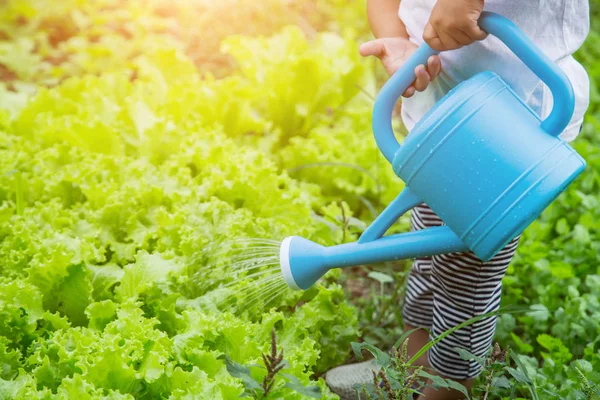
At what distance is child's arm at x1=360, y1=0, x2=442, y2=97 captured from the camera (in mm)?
1512

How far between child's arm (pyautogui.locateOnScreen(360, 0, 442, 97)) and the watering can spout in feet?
1.02

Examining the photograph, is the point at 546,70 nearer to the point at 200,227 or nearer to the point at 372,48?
the point at 372,48

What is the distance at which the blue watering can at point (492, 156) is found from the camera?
4.44 feet

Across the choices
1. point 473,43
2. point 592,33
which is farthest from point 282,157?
point 592,33

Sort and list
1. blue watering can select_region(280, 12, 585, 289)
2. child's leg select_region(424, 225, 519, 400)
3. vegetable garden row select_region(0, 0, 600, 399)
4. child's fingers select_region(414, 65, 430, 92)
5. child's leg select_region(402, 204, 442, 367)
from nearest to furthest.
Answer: blue watering can select_region(280, 12, 585, 289) < child's fingers select_region(414, 65, 430, 92) < vegetable garden row select_region(0, 0, 600, 399) < child's leg select_region(424, 225, 519, 400) < child's leg select_region(402, 204, 442, 367)

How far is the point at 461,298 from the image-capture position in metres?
1.86

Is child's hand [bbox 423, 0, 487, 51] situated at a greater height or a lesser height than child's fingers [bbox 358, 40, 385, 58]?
greater

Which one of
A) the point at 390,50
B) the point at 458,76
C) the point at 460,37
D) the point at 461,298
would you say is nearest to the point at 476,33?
the point at 460,37

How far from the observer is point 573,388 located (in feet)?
5.78

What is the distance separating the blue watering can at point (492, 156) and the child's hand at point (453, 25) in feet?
0.10

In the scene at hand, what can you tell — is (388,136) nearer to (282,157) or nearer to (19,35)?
(282,157)

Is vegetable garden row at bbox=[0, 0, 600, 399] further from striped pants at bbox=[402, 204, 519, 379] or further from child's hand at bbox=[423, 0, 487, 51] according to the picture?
child's hand at bbox=[423, 0, 487, 51]

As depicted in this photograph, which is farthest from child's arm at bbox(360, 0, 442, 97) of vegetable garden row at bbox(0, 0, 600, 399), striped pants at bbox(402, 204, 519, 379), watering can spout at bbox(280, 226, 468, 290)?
vegetable garden row at bbox(0, 0, 600, 399)

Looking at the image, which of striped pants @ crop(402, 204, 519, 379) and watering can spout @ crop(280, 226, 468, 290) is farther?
striped pants @ crop(402, 204, 519, 379)
